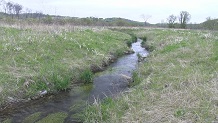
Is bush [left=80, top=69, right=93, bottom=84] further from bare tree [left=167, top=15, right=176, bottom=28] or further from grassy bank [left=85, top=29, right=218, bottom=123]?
bare tree [left=167, top=15, right=176, bottom=28]

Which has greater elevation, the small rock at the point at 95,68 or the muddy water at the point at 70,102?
the small rock at the point at 95,68

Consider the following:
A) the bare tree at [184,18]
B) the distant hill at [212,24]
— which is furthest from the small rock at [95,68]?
the bare tree at [184,18]

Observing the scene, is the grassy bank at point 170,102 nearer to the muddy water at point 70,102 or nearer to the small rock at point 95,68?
the muddy water at point 70,102

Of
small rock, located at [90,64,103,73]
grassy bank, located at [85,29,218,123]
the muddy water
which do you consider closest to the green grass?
the muddy water

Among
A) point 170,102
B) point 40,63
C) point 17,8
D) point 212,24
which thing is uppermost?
point 17,8

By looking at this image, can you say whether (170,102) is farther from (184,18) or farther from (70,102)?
(184,18)

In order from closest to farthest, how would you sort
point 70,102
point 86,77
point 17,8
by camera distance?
point 70,102 < point 86,77 < point 17,8

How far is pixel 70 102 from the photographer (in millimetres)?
10078

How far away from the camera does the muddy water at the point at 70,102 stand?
8.68 m

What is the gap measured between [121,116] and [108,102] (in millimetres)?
1580

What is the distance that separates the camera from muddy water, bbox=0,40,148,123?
8.68 m

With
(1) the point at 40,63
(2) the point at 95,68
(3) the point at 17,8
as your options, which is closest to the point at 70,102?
(1) the point at 40,63

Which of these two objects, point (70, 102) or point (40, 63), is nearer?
point (70, 102)

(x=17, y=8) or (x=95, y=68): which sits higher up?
(x=17, y=8)
